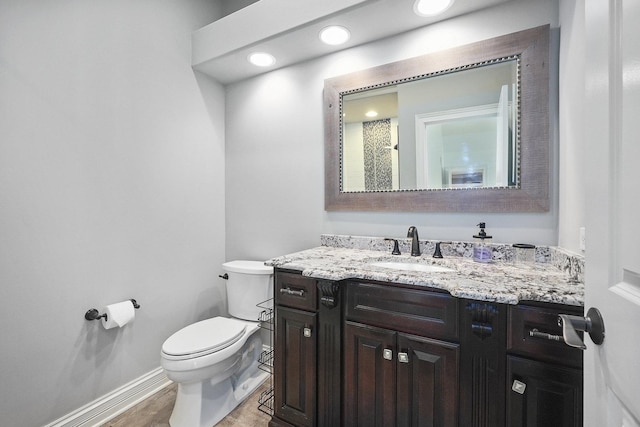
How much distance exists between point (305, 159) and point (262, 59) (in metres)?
0.83

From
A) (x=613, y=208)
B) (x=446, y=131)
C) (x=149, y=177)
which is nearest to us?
(x=613, y=208)

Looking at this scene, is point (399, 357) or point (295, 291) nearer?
point (399, 357)

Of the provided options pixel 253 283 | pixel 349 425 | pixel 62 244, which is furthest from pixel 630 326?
pixel 62 244

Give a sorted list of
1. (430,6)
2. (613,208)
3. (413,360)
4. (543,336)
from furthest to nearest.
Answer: (430,6)
(413,360)
(543,336)
(613,208)

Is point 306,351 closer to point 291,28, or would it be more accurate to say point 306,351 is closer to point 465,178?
point 465,178

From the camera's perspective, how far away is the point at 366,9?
4.97 feet

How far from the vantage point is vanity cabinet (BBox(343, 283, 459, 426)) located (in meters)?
1.03

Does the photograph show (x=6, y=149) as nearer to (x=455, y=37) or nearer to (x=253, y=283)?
(x=253, y=283)

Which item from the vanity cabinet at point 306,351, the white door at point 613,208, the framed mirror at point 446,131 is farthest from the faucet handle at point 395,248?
the white door at point 613,208

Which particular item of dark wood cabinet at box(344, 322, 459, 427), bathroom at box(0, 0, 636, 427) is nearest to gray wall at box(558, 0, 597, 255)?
bathroom at box(0, 0, 636, 427)

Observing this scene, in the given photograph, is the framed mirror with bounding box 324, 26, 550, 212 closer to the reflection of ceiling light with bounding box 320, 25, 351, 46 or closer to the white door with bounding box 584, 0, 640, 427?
the reflection of ceiling light with bounding box 320, 25, 351, 46

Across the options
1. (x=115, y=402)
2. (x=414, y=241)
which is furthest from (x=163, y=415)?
(x=414, y=241)

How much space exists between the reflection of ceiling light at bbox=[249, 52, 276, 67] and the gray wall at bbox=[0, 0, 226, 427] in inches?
21.0

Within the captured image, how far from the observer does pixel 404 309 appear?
1.11m
